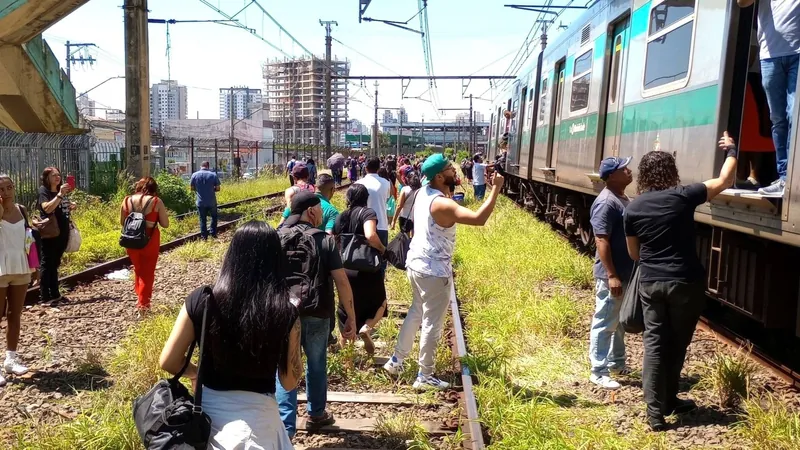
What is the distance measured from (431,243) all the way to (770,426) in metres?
2.53

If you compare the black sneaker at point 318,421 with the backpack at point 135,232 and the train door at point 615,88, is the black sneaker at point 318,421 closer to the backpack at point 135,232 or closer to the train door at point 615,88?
the backpack at point 135,232

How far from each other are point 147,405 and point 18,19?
1664cm

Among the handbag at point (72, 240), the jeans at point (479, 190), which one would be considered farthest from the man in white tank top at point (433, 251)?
the jeans at point (479, 190)

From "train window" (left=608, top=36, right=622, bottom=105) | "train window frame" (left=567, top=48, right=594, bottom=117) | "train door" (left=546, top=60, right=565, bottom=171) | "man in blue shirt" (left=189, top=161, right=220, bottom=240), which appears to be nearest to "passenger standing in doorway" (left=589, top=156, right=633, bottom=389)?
"train window" (left=608, top=36, right=622, bottom=105)

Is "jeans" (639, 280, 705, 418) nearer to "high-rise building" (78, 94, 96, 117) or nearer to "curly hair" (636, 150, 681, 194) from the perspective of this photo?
"curly hair" (636, 150, 681, 194)

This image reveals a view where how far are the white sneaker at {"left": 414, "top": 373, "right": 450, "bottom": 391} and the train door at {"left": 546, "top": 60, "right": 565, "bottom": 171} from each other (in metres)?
7.46

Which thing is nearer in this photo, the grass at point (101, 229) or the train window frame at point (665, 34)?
the train window frame at point (665, 34)

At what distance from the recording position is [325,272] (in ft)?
15.5

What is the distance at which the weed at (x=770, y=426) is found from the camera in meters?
4.44

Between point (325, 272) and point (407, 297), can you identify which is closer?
point (325, 272)

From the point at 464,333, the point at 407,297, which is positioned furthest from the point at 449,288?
the point at 407,297

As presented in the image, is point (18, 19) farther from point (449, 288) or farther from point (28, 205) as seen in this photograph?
point (449, 288)

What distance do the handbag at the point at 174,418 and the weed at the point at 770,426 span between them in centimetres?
324

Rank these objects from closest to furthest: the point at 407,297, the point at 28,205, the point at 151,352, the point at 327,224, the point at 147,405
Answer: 1. the point at 147,405
2. the point at 151,352
3. the point at 327,224
4. the point at 407,297
5. the point at 28,205
